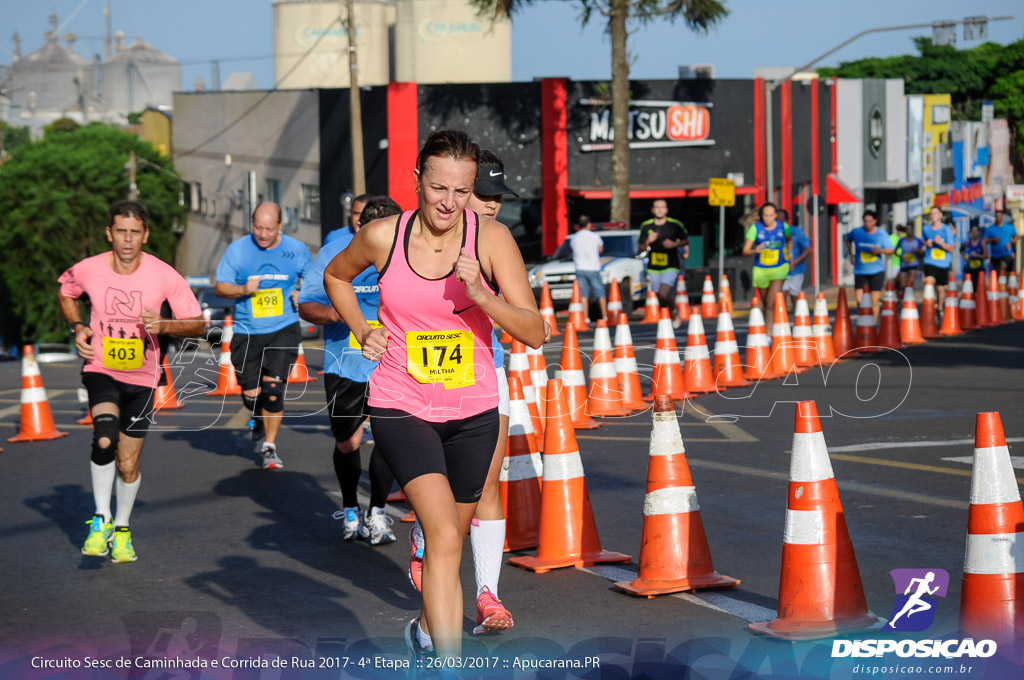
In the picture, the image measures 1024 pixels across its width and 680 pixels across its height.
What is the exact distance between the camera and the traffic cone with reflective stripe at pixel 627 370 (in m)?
13.0

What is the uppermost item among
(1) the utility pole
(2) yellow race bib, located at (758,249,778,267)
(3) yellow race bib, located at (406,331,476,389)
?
(1) the utility pole

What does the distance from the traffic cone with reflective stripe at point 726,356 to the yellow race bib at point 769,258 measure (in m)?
3.18

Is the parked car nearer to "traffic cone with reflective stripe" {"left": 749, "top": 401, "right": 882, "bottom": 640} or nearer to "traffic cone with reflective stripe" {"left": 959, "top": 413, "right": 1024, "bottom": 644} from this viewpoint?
"traffic cone with reflective stripe" {"left": 749, "top": 401, "right": 882, "bottom": 640}

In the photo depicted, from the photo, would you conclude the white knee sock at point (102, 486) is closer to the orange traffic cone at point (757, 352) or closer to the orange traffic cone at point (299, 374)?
the orange traffic cone at point (757, 352)

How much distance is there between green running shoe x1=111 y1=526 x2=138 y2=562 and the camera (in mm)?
7293

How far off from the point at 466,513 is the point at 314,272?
3081 mm

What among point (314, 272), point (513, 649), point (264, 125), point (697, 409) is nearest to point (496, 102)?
point (264, 125)

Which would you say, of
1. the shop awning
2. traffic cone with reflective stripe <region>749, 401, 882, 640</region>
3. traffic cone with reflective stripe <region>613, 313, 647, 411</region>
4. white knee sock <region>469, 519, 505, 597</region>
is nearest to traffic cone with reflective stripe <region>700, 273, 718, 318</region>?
traffic cone with reflective stripe <region>613, 313, 647, 411</region>

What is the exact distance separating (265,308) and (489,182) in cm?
433

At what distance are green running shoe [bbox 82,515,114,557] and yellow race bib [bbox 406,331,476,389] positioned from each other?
129 inches

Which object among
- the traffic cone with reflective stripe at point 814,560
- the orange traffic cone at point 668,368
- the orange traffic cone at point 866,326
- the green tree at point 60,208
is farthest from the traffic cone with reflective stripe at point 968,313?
the green tree at point 60,208

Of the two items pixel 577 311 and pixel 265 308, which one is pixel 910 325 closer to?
pixel 577 311

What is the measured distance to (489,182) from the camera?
21.4 ft

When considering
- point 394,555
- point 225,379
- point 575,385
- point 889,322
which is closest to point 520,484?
point 394,555
